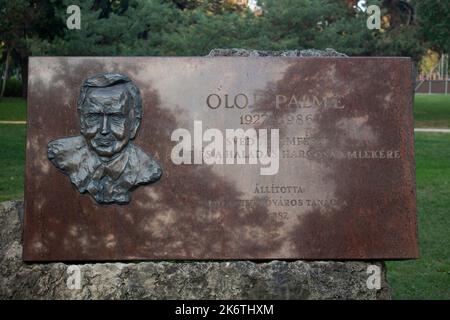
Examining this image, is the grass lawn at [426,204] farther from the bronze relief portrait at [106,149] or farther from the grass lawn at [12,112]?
the grass lawn at [12,112]

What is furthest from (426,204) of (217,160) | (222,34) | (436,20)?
(436,20)

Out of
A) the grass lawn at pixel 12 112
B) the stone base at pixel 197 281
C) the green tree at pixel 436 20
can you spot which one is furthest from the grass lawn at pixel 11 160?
the green tree at pixel 436 20

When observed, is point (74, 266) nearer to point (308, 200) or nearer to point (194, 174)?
point (194, 174)

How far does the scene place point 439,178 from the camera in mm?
13727

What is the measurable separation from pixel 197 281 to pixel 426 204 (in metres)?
6.49

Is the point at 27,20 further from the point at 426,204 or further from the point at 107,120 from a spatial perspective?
the point at 107,120

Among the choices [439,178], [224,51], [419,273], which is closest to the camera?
[224,51]

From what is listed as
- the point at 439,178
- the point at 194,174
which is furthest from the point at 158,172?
the point at 439,178

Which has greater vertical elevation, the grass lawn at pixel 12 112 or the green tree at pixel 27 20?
the green tree at pixel 27 20

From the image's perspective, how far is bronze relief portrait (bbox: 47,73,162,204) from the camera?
19.7 feet

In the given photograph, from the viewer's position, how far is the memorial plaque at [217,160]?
6023mm

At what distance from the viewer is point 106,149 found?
6012 mm

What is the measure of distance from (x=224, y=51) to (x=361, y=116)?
1.18 metres

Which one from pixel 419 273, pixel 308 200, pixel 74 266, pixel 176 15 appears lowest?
pixel 419 273
